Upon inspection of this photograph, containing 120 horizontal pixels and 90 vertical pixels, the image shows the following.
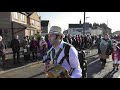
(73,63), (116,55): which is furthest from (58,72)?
(116,55)

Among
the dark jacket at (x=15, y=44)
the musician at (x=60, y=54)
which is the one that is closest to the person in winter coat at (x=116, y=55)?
the dark jacket at (x=15, y=44)

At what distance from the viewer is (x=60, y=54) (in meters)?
3.18

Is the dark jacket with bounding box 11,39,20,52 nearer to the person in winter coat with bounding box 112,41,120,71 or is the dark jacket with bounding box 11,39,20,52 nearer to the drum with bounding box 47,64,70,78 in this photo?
the person in winter coat with bounding box 112,41,120,71

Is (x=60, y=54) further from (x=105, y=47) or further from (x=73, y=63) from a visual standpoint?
(x=105, y=47)

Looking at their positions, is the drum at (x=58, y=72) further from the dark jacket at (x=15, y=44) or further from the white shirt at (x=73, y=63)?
the dark jacket at (x=15, y=44)

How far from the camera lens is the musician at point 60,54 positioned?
121 inches

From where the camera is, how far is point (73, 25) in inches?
3556

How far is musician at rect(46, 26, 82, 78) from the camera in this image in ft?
10.1

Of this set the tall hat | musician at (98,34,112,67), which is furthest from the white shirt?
musician at (98,34,112,67)

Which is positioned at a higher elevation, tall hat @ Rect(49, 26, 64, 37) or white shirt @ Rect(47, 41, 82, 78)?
tall hat @ Rect(49, 26, 64, 37)

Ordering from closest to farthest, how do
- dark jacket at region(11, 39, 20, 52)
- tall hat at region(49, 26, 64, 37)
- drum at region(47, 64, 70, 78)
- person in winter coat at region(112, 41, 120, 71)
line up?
drum at region(47, 64, 70, 78) → tall hat at region(49, 26, 64, 37) → person in winter coat at region(112, 41, 120, 71) → dark jacket at region(11, 39, 20, 52)

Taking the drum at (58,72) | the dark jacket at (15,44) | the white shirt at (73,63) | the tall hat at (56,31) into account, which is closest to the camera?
the drum at (58,72)
